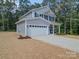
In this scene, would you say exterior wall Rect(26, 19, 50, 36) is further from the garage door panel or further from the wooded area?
the wooded area

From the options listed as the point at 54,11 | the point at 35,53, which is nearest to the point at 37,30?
the point at 54,11

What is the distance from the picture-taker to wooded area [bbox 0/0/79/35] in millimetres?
37938

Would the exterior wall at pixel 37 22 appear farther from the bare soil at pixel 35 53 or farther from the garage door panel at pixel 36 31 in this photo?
the bare soil at pixel 35 53

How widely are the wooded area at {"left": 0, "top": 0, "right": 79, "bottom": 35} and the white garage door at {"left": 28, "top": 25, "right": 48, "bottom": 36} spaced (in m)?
5.58

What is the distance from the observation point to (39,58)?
9.28 meters

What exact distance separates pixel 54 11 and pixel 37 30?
668 inches

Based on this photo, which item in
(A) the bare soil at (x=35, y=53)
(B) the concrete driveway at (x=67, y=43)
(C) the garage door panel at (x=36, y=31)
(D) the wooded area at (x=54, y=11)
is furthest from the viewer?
(D) the wooded area at (x=54, y=11)

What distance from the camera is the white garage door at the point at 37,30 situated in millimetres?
29733

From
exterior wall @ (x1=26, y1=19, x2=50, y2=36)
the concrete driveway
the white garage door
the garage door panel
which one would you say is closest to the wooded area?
exterior wall @ (x1=26, y1=19, x2=50, y2=36)

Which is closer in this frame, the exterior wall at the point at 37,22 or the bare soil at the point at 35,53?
the bare soil at the point at 35,53

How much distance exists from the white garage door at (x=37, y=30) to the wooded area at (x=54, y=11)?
558 cm

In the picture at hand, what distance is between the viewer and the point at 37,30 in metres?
30.6

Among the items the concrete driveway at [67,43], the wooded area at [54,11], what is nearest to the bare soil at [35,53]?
the concrete driveway at [67,43]

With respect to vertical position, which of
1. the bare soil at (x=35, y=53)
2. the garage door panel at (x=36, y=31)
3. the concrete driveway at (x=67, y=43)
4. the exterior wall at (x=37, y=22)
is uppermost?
the exterior wall at (x=37, y=22)
